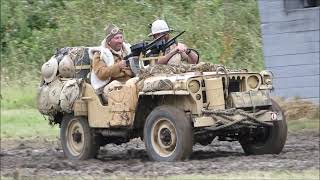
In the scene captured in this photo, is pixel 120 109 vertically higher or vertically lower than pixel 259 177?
higher

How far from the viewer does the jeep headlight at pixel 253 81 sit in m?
11.7

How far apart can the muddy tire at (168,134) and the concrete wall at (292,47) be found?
635cm

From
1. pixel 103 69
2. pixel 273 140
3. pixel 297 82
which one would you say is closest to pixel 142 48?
pixel 103 69

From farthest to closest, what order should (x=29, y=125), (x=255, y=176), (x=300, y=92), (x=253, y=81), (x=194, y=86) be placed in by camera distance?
(x=29, y=125) → (x=300, y=92) → (x=253, y=81) → (x=194, y=86) → (x=255, y=176)

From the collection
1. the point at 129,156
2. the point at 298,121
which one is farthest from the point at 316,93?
the point at 129,156

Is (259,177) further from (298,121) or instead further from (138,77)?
(298,121)

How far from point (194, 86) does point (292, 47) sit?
21.9ft

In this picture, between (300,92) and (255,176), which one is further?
(300,92)

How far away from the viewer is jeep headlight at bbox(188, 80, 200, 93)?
36.0ft

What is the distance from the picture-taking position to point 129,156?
12969 mm

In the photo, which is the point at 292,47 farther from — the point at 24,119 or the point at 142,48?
the point at 24,119

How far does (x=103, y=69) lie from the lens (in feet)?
39.9

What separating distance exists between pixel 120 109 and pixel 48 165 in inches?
46.6

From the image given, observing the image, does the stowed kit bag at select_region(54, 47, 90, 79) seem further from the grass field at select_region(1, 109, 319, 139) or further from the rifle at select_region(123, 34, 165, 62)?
the grass field at select_region(1, 109, 319, 139)
